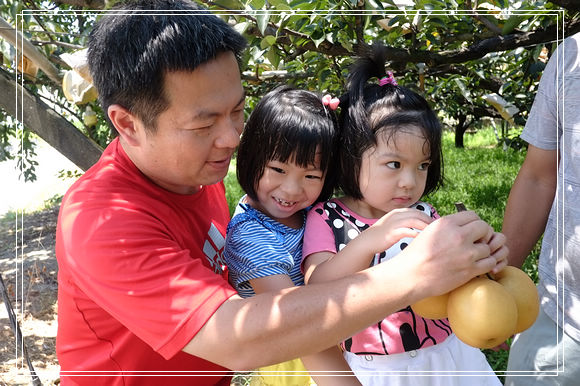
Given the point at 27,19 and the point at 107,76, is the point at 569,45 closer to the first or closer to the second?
the point at 107,76

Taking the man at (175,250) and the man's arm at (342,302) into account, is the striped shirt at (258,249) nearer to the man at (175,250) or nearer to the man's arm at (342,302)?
the man at (175,250)

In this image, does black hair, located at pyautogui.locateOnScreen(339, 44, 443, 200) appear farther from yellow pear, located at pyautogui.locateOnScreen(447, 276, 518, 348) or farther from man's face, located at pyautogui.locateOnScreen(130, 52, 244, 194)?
yellow pear, located at pyautogui.locateOnScreen(447, 276, 518, 348)

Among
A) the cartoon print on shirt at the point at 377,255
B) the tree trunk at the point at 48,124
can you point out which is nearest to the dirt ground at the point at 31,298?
the tree trunk at the point at 48,124

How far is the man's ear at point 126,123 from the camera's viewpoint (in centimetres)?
126

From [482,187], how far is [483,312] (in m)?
4.23

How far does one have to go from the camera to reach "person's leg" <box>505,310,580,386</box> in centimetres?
153

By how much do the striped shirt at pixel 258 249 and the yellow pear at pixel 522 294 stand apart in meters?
0.50

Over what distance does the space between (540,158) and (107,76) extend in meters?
1.19

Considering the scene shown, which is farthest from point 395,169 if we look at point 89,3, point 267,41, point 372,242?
point 89,3

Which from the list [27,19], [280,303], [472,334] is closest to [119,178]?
[280,303]

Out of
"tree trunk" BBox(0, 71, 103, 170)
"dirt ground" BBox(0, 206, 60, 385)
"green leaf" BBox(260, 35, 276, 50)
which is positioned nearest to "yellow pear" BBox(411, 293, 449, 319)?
"green leaf" BBox(260, 35, 276, 50)

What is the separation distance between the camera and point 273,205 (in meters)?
1.50

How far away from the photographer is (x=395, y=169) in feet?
4.91

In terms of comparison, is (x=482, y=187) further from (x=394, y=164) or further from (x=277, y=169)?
(x=277, y=169)
